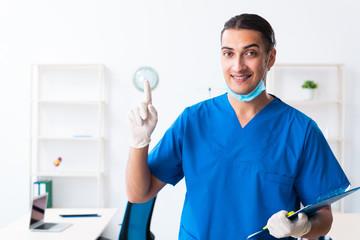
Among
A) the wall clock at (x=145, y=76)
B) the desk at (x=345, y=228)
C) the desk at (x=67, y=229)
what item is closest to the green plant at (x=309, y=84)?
the desk at (x=345, y=228)

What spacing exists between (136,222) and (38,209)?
2.20 feet

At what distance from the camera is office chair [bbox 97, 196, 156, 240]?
2484mm

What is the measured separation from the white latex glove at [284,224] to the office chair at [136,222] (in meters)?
1.50

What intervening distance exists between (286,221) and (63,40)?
3410 millimetres

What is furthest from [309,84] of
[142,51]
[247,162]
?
[247,162]

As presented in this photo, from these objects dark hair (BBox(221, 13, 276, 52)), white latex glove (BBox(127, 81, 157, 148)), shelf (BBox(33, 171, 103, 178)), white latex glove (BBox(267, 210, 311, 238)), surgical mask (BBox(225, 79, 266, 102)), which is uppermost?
dark hair (BBox(221, 13, 276, 52))

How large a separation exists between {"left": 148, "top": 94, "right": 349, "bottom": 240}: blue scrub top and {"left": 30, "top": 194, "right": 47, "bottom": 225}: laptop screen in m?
1.55

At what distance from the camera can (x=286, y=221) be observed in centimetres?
105

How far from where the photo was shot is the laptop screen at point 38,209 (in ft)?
8.33

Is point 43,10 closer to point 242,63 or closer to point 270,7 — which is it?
point 270,7

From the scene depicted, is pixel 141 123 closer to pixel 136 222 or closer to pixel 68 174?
pixel 136 222

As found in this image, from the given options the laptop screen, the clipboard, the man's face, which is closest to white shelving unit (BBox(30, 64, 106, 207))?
the laptop screen

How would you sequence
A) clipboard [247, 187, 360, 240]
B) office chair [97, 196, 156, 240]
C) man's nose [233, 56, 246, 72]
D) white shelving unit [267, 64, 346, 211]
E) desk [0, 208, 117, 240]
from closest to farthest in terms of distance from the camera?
clipboard [247, 187, 360, 240]
man's nose [233, 56, 246, 72]
desk [0, 208, 117, 240]
office chair [97, 196, 156, 240]
white shelving unit [267, 64, 346, 211]

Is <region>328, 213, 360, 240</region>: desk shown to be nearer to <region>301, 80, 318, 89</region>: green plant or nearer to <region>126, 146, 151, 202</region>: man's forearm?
<region>301, 80, 318, 89</region>: green plant
